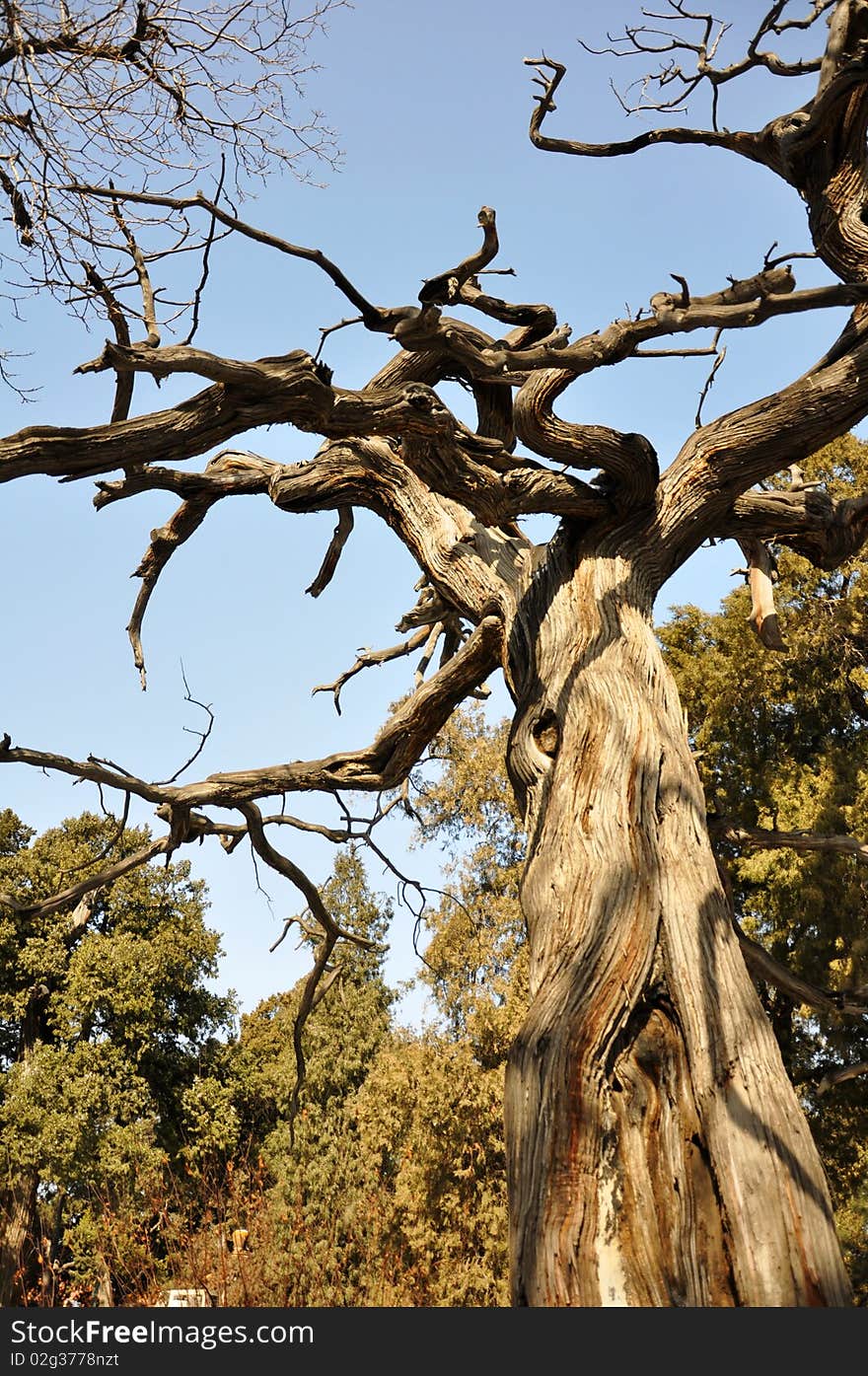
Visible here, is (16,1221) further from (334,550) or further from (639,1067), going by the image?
(639,1067)

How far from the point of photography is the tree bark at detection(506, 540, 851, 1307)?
3354 mm

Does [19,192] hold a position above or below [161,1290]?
above

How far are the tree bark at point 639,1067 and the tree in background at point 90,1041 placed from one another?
524 inches

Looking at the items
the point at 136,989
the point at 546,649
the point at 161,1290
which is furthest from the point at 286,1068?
the point at 546,649

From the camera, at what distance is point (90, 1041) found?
19031mm

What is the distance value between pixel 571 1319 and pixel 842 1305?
76cm

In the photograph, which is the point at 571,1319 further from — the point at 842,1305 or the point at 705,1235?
the point at 842,1305

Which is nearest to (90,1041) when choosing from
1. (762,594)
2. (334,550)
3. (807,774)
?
(807,774)

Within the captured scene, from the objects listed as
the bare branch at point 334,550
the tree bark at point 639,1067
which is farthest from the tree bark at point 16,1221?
the tree bark at point 639,1067

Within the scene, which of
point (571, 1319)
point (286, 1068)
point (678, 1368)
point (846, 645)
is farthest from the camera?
point (286, 1068)

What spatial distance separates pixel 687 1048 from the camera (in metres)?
3.74

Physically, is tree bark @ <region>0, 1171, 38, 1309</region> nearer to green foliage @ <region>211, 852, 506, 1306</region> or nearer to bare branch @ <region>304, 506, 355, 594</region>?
green foliage @ <region>211, 852, 506, 1306</region>

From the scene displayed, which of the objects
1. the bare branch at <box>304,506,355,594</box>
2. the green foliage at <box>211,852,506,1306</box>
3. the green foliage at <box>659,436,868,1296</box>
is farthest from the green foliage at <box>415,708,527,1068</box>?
the bare branch at <box>304,506,355,594</box>

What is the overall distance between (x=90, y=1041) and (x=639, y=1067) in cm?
1723
